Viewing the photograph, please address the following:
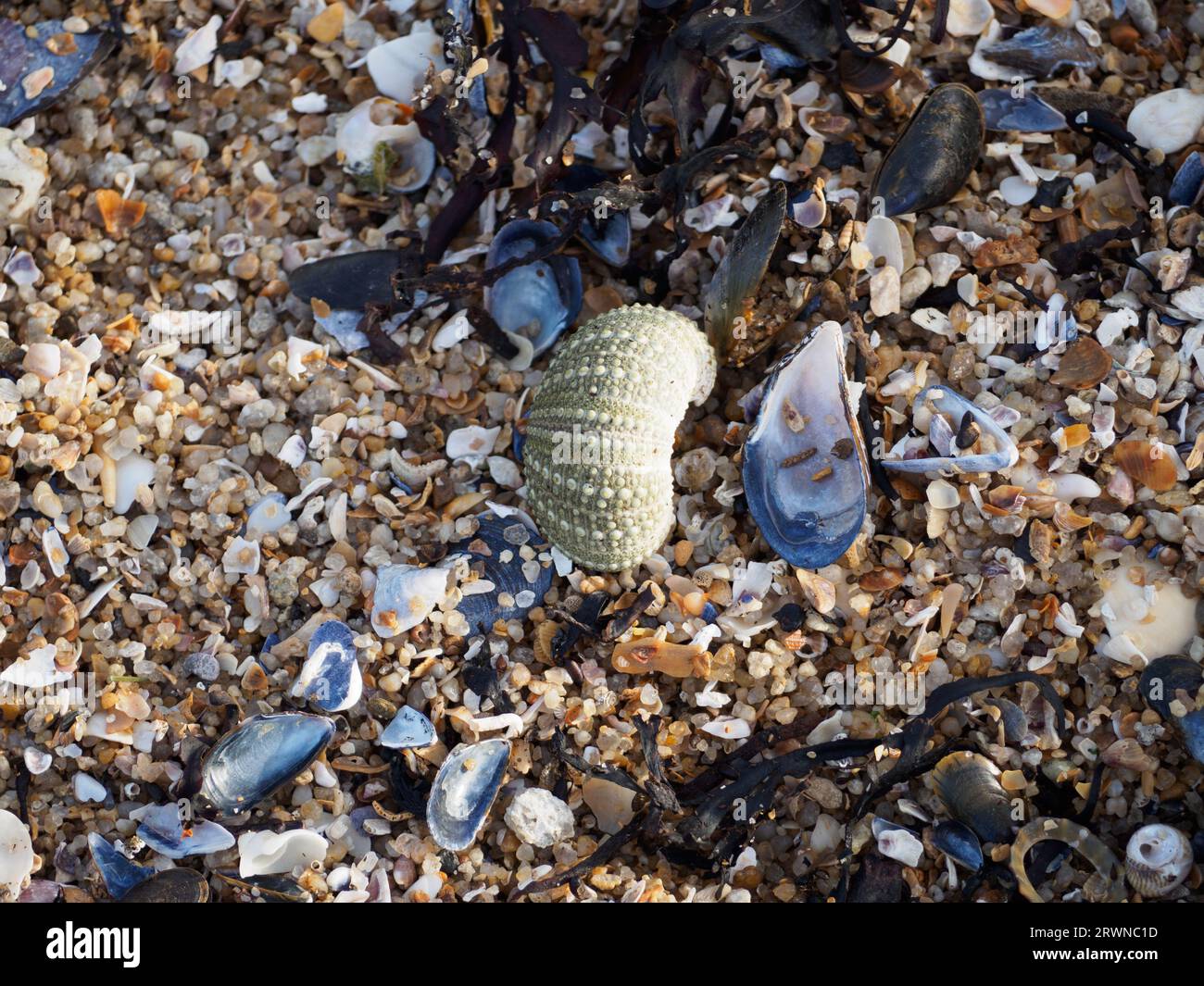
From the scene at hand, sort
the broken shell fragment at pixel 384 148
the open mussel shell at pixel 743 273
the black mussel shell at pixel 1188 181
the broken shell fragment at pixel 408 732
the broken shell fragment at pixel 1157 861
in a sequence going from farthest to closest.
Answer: the broken shell fragment at pixel 384 148 → the black mussel shell at pixel 1188 181 → the open mussel shell at pixel 743 273 → the broken shell fragment at pixel 408 732 → the broken shell fragment at pixel 1157 861

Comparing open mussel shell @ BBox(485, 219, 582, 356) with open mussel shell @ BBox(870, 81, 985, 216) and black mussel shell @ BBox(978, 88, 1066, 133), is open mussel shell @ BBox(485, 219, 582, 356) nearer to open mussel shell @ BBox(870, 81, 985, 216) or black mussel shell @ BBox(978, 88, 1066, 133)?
open mussel shell @ BBox(870, 81, 985, 216)

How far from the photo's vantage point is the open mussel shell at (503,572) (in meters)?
2.63

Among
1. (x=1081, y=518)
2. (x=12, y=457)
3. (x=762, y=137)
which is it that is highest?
(x=762, y=137)

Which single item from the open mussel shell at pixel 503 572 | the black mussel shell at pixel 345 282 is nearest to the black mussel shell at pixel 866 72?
the black mussel shell at pixel 345 282

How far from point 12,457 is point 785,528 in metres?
1.92

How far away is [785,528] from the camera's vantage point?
2.59 m

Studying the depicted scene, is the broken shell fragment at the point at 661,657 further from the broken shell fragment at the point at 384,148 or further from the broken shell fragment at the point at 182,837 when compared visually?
the broken shell fragment at the point at 384,148

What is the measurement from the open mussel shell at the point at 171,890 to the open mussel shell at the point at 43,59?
206cm

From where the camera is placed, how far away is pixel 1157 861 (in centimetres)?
242

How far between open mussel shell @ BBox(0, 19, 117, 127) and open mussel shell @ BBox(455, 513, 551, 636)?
5.65 ft

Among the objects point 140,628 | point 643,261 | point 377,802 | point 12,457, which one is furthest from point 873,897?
point 12,457

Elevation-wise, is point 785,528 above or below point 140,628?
above

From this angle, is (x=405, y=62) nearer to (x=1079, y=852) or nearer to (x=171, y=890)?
(x=171, y=890)

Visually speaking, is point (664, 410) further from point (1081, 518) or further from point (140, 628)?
point (140, 628)
